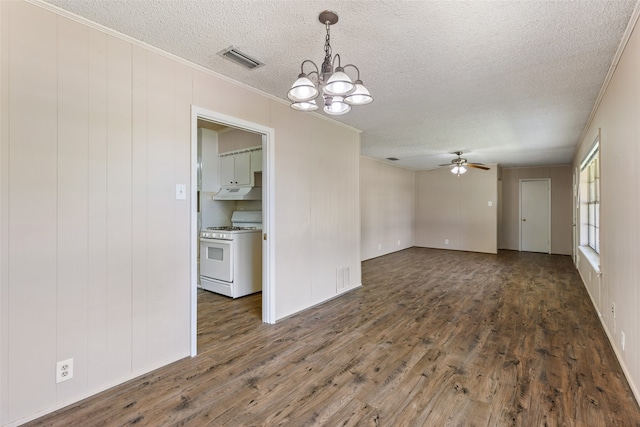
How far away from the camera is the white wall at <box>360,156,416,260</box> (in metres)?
7.23

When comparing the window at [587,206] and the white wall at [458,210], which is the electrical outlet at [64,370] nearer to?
the window at [587,206]

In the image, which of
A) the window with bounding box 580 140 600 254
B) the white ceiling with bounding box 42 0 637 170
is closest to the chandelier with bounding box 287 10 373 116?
the white ceiling with bounding box 42 0 637 170

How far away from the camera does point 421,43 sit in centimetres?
219

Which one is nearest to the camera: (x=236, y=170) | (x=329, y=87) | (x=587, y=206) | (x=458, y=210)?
(x=329, y=87)

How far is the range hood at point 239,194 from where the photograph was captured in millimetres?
4867

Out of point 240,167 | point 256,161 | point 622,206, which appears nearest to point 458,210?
point 256,161

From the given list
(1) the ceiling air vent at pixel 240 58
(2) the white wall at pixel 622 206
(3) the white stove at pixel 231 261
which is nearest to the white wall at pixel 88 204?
(1) the ceiling air vent at pixel 240 58

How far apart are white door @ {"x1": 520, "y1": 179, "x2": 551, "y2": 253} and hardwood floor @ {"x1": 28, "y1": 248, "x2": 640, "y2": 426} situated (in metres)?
4.77

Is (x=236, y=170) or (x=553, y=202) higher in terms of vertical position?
(x=236, y=170)

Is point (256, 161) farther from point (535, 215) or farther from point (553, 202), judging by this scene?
point (553, 202)

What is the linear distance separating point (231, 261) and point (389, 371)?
2545 mm

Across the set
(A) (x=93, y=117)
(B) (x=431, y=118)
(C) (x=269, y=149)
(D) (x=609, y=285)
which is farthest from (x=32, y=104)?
(D) (x=609, y=285)

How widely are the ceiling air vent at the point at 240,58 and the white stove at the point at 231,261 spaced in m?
2.27

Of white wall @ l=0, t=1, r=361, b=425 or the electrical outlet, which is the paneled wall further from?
the electrical outlet
